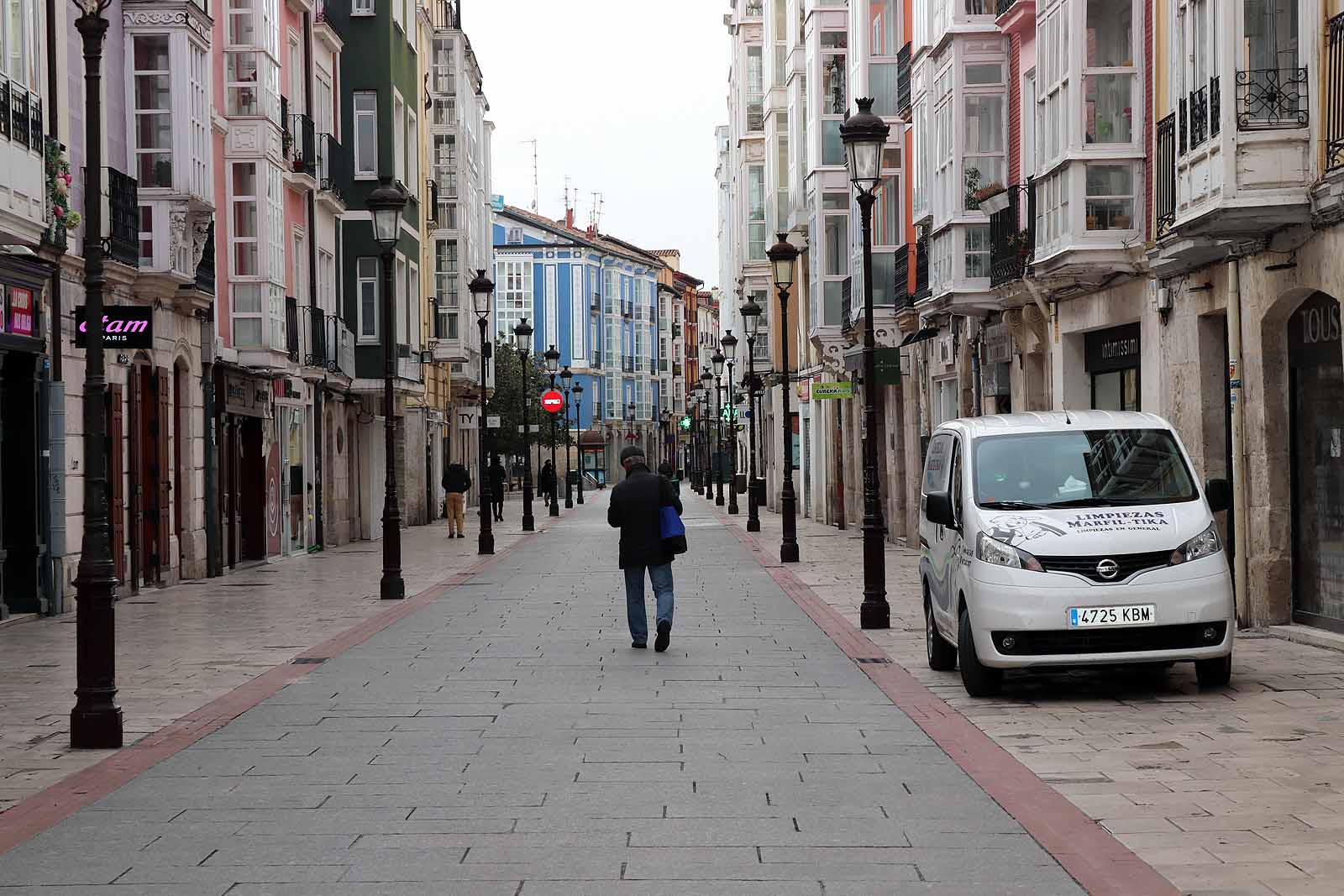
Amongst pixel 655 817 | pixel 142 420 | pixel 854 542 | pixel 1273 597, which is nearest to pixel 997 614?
pixel 655 817

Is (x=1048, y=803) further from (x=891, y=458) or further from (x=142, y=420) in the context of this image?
(x=891, y=458)

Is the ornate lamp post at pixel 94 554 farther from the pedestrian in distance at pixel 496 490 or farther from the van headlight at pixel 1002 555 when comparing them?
the pedestrian in distance at pixel 496 490

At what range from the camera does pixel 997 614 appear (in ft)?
38.7

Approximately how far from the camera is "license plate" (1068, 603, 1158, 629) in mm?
11672

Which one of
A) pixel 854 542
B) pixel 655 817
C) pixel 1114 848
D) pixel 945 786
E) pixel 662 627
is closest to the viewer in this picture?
pixel 1114 848

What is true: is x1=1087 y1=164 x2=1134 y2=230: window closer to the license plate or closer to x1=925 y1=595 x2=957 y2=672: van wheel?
x1=925 y1=595 x2=957 y2=672: van wheel

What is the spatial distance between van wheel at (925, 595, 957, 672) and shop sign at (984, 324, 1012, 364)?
1319cm

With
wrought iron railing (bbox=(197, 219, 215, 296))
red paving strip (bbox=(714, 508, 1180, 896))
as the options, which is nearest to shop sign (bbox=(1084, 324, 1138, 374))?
red paving strip (bbox=(714, 508, 1180, 896))

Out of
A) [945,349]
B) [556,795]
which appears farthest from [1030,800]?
[945,349]

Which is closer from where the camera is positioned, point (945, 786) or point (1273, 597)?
point (945, 786)

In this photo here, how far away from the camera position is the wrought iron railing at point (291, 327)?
108ft

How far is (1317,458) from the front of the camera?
1583 cm

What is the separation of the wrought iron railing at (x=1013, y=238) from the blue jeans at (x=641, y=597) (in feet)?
31.9

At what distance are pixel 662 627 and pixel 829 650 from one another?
1.49 m
